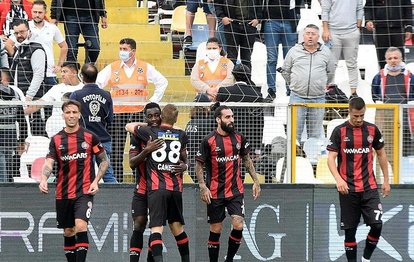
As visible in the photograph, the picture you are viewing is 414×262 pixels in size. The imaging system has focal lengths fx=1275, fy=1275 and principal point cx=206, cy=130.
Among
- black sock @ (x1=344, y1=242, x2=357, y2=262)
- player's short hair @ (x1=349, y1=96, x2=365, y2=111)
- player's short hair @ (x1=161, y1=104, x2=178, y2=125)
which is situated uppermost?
player's short hair @ (x1=349, y1=96, x2=365, y2=111)

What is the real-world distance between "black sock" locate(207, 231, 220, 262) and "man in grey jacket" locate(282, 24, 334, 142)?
95.7 inches

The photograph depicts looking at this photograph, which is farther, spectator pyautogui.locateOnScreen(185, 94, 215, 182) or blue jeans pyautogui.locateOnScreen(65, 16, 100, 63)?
blue jeans pyautogui.locateOnScreen(65, 16, 100, 63)

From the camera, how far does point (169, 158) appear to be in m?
14.6

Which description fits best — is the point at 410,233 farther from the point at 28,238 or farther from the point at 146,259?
the point at 28,238

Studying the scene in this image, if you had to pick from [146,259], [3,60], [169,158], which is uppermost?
[3,60]

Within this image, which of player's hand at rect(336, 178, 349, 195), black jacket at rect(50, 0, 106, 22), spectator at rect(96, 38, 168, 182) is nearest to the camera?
Answer: player's hand at rect(336, 178, 349, 195)

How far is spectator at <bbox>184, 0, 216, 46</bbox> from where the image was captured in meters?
18.8

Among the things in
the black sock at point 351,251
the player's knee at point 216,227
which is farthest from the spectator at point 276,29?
the black sock at point 351,251

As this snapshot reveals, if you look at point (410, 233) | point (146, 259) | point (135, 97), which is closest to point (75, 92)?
point (135, 97)

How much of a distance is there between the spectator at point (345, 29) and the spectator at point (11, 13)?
4273 millimetres

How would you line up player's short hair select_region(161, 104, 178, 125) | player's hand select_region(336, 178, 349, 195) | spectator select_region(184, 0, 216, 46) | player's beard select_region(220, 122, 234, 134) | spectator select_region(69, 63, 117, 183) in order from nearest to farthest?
player's short hair select_region(161, 104, 178, 125), player's hand select_region(336, 178, 349, 195), player's beard select_region(220, 122, 234, 134), spectator select_region(69, 63, 117, 183), spectator select_region(184, 0, 216, 46)

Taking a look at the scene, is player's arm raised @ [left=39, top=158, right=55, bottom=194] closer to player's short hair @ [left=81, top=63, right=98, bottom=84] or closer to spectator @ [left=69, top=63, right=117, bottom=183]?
spectator @ [left=69, top=63, right=117, bottom=183]

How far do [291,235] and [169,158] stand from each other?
257cm

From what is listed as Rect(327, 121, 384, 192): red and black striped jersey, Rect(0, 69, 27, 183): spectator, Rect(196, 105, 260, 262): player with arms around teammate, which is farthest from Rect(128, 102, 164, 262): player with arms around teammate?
Rect(327, 121, 384, 192): red and black striped jersey
